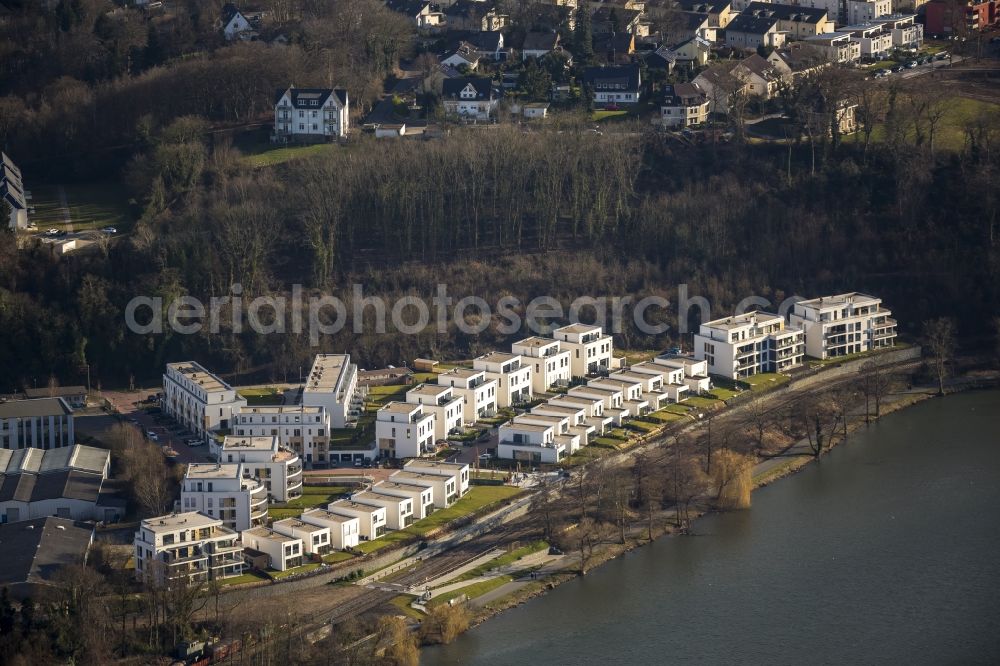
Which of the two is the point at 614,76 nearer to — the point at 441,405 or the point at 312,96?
the point at 312,96

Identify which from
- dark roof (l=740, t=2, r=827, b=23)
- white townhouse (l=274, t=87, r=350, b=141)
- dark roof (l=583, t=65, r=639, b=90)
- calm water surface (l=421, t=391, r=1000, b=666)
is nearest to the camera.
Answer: calm water surface (l=421, t=391, r=1000, b=666)

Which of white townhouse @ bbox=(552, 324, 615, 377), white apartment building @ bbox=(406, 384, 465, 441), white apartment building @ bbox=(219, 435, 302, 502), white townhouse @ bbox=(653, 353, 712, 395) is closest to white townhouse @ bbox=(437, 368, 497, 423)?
white apartment building @ bbox=(406, 384, 465, 441)

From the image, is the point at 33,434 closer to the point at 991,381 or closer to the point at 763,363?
Answer: the point at 763,363

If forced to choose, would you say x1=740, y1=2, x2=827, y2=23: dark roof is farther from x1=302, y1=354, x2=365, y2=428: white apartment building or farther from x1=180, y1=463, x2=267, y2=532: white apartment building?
x1=180, y1=463, x2=267, y2=532: white apartment building

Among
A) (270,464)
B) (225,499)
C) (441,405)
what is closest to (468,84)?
(441,405)

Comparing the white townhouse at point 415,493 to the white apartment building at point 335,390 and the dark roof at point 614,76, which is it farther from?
the dark roof at point 614,76

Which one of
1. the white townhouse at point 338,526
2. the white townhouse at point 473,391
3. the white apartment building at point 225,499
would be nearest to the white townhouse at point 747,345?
the white townhouse at point 473,391

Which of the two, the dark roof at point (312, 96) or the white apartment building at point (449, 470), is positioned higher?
the dark roof at point (312, 96)
